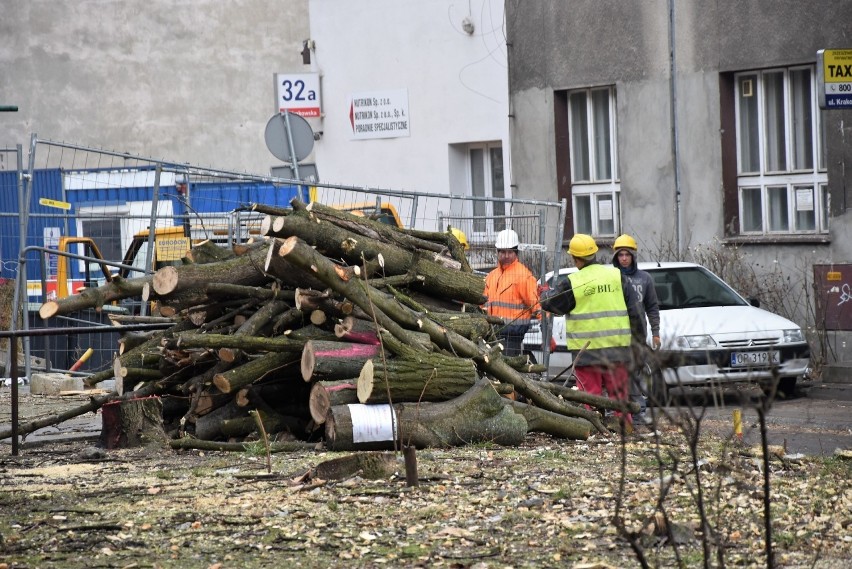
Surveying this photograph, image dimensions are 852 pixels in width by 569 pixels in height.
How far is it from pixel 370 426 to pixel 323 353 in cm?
76

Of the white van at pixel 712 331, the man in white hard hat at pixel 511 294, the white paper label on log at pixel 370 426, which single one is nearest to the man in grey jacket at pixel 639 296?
the white van at pixel 712 331

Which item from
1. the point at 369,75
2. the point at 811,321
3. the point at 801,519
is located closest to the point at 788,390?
the point at 811,321

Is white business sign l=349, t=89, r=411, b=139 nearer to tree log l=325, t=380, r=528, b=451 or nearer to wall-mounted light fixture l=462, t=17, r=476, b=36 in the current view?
wall-mounted light fixture l=462, t=17, r=476, b=36

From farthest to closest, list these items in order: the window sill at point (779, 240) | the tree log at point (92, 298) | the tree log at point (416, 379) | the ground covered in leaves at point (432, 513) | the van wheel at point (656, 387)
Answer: the window sill at point (779, 240), the tree log at point (92, 298), the tree log at point (416, 379), the ground covered in leaves at point (432, 513), the van wheel at point (656, 387)

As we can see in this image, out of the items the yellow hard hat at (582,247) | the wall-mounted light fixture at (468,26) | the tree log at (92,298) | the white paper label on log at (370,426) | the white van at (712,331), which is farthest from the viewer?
the wall-mounted light fixture at (468,26)

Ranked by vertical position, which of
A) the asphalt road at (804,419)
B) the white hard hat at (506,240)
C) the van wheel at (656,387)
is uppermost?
the white hard hat at (506,240)

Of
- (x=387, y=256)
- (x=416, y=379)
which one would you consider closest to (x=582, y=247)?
(x=387, y=256)

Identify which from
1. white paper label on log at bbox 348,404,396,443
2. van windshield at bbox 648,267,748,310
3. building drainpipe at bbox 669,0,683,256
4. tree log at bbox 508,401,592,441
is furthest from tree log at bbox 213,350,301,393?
building drainpipe at bbox 669,0,683,256

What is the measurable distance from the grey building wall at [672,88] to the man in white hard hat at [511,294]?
5.54 meters

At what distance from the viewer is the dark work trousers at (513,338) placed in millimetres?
14008

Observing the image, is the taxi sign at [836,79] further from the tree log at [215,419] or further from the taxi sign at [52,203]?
the taxi sign at [52,203]

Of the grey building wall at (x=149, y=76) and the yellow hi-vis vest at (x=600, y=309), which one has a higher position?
the grey building wall at (x=149, y=76)

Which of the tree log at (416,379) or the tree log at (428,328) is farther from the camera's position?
the tree log at (428,328)

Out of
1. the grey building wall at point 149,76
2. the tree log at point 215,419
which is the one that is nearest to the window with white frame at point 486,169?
the tree log at point 215,419
